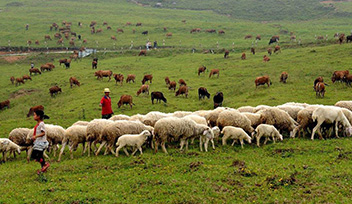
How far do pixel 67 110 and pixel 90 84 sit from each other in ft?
25.3

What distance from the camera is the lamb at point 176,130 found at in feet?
39.1

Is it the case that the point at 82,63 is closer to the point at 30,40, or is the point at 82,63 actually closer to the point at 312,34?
the point at 30,40

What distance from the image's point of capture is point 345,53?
102 ft

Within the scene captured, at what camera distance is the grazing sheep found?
13.4 metres

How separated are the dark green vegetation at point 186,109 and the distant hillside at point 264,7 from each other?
1678cm

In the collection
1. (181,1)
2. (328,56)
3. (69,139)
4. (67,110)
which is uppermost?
(181,1)

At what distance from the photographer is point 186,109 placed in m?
22.0

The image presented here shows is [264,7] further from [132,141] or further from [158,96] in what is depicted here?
[132,141]

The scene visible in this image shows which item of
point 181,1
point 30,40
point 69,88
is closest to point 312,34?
point 69,88

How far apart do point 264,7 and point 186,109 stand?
81531 mm

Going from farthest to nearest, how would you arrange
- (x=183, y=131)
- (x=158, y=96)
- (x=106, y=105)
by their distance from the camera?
(x=158, y=96) → (x=106, y=105) → (x=183, y=131)

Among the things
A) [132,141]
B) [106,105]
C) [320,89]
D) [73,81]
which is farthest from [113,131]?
[73,81]

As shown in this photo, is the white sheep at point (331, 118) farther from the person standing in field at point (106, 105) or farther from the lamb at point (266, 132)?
the person standing in field at point (106, 105)

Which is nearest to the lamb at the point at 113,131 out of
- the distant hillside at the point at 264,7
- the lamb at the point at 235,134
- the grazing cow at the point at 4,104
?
the lamb at the point at 235,134
